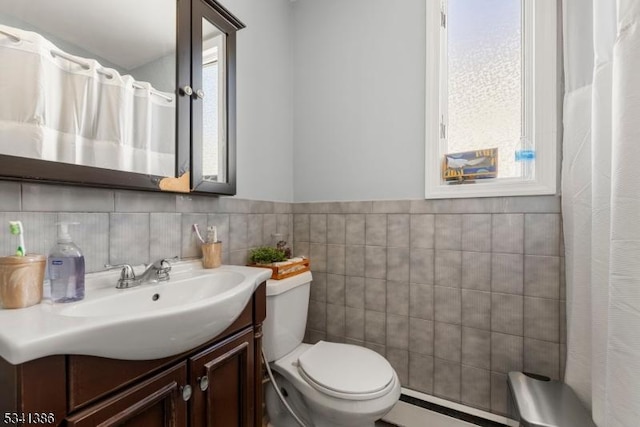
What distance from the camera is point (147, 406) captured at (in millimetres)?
692

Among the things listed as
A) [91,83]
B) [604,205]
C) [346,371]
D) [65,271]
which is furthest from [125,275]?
[604,205]

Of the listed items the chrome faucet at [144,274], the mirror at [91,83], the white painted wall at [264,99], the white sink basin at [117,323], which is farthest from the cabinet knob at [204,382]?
the white painted wall at [264,99]

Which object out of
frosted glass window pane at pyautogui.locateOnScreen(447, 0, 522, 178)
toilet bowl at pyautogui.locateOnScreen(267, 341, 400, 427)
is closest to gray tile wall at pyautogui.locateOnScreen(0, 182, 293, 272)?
toilet bowl at pyautogui.locateOnScreen(267, 341, 400, 427)

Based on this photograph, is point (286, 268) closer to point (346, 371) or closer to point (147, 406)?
point (346, 371)

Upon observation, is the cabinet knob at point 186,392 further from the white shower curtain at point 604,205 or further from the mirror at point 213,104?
the white shower curtain at point 604,205

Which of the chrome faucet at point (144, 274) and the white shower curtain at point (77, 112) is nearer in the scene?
the white shower curtain at point (77, 112)

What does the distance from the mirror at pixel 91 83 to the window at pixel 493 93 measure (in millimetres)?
1218

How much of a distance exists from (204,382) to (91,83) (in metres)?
0.98

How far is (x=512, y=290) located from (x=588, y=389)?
40 centimetres

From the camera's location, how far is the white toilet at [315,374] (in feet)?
3.53

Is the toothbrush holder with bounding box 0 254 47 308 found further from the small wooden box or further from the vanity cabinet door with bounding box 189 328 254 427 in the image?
the small wooden box

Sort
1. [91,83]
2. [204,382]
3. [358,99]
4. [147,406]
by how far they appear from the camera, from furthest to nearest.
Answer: [358,99]
[91,83]
[204,382]
[147,406]

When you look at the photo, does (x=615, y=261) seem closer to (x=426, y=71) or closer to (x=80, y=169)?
(x=426, y=71)

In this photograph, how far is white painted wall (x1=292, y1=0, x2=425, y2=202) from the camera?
155 cm
